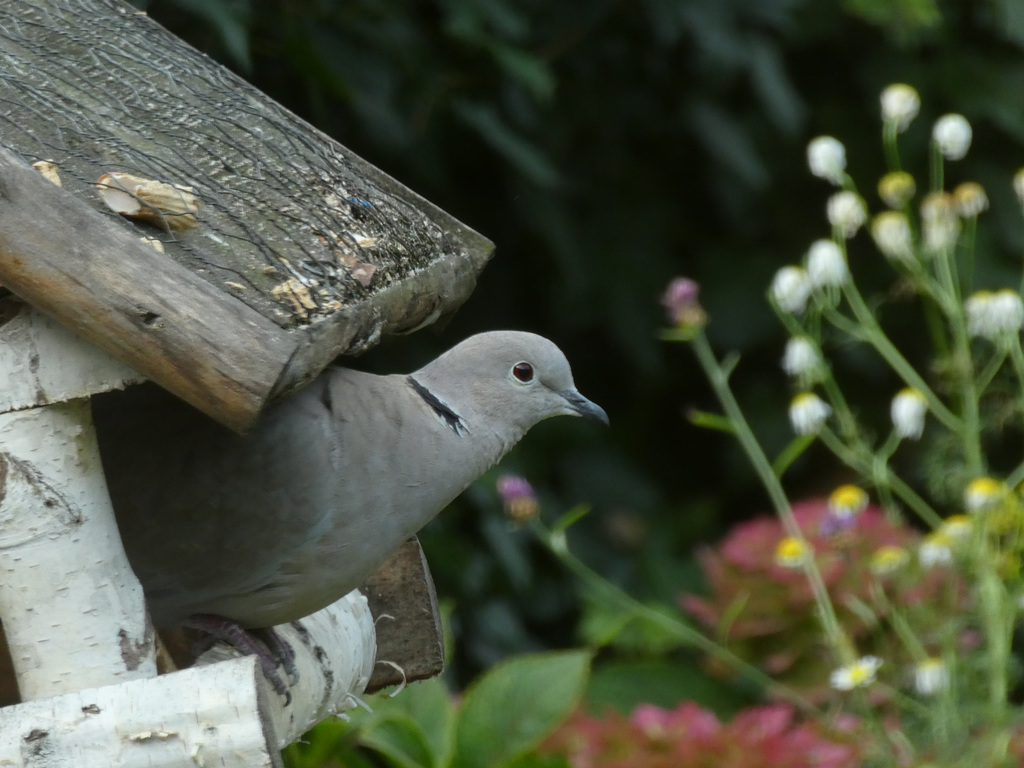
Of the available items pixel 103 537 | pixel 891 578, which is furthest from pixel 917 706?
pixel 103 537

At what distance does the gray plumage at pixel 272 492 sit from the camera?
1.50m

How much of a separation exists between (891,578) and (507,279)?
1.19 meters

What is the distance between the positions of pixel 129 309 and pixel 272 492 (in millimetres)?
372

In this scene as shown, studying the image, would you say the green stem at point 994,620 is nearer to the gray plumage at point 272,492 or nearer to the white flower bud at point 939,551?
the white flower bud at point 939,551

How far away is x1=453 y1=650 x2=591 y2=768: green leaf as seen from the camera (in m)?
2.51

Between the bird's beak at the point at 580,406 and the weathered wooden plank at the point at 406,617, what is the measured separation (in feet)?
1.18

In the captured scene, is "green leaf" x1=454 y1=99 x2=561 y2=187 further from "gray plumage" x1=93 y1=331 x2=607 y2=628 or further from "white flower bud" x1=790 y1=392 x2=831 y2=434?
"gray plumage" x1=93 y1=331 x2=607 y2=628

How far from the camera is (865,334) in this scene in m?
2.66

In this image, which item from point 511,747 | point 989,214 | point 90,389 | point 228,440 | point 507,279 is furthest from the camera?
point 989,214

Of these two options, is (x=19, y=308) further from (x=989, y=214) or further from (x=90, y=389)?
(x=989, y=214)

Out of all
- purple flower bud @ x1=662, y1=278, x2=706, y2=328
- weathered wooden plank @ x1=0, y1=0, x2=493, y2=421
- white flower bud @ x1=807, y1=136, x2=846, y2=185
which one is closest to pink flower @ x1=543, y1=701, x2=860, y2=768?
purple flower bud @ x1=662, y1=278, x2=706, y2=328

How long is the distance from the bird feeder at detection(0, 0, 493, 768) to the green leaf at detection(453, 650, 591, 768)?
0.95 meters

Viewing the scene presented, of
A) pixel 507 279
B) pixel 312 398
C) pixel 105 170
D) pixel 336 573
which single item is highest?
pixel 105 170

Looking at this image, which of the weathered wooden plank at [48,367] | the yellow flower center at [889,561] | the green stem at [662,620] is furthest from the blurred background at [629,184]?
the weathered wooden plank at [48,367]
